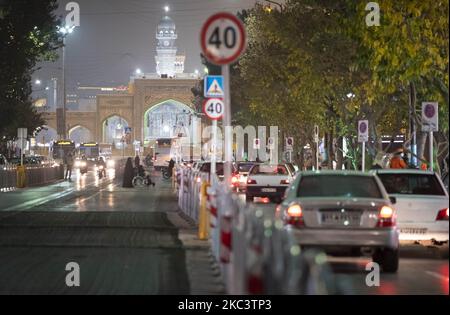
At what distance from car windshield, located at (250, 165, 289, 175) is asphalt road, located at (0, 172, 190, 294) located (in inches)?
201

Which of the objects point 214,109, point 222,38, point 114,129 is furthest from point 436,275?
point 114,129

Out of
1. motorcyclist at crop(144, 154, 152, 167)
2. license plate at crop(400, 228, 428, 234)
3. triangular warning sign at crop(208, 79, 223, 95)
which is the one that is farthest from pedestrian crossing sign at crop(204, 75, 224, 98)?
motorcyclist at crop(144, 154, 152, 167)

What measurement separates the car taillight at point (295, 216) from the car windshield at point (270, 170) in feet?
67.0

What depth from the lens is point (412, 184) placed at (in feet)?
62.3

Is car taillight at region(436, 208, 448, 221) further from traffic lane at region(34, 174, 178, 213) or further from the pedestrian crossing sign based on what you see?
traffic lane at region(34, 174, 178, 213)

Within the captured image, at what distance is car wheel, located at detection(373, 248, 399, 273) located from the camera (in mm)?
14945

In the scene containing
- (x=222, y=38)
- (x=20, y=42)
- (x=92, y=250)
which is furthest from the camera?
(x=20, y=42)

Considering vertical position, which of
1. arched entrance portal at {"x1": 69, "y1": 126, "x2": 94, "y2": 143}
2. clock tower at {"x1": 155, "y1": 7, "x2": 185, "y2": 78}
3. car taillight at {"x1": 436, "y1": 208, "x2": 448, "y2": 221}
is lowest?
car taillight at {"x1": 436, "y1": 208, "x2": 448, "y2": 221}

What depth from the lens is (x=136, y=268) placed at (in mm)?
14656

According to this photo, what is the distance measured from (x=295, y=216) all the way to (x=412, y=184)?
4.91 meters

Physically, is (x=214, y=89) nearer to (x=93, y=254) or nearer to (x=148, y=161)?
(x=93, y=254)
